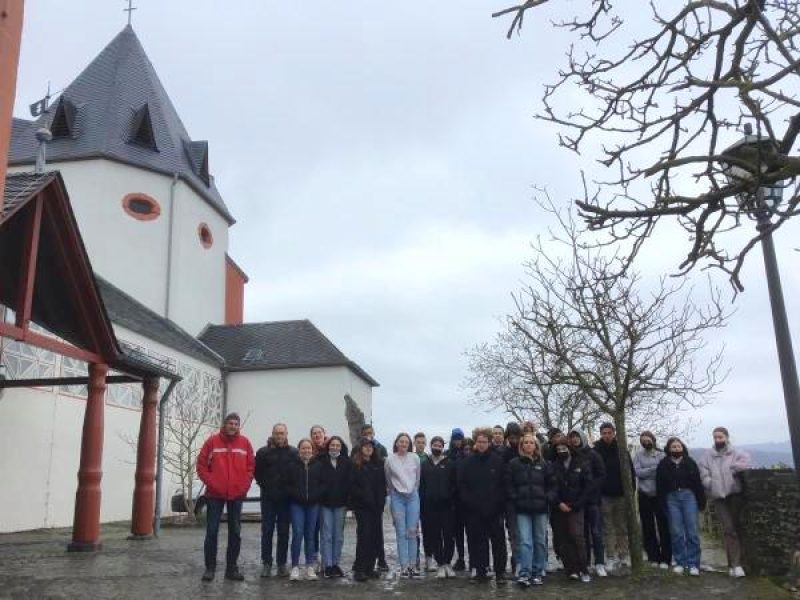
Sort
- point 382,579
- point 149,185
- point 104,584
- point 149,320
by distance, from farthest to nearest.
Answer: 1. point 149,185
2. point 149,320
3. point 382,579
4. point 104,584

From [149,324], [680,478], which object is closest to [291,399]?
[149,324]

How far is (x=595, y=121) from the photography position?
222 inches

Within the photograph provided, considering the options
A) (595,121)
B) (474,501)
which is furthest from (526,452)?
(595,121)

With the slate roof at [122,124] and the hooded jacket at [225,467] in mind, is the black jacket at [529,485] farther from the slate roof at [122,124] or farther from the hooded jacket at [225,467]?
the slate roof at [122,124]

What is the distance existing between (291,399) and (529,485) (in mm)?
22837

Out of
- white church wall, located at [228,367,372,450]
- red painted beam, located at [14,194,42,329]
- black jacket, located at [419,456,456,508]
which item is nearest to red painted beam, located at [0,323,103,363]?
red painted beam, located at [14,194,42,329]

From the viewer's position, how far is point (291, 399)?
30.9 meters

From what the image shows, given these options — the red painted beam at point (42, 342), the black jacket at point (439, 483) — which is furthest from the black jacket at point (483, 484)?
the red painted beam at point (42, 342)

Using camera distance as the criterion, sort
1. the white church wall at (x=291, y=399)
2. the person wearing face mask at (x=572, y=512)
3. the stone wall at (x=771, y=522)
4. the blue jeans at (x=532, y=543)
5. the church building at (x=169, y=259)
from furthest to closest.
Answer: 1. the white church wall at (x=291, y=399)
2. the church building at (x=169, y=259)
3. the person wearing face mask at (x=572, y=512)
4. the blue jeans at (x=532, y=543)
5. the stone wall at (x=771, y=522)

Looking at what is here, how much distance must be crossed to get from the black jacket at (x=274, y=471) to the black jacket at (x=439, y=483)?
1620 millimetres

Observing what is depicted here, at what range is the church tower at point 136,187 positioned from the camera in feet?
93.8

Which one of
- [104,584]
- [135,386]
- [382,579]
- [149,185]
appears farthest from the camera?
[149,185]

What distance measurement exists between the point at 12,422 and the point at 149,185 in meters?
14.5

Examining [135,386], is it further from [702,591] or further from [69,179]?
[702,591]
